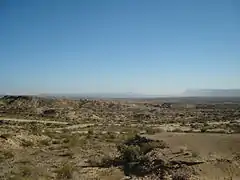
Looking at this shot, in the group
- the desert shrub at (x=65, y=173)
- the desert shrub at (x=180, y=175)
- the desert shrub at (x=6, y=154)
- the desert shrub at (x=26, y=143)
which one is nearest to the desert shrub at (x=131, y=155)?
the desert shrub at (x=180, y=175)

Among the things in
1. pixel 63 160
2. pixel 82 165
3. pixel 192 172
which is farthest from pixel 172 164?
pixel 63 160

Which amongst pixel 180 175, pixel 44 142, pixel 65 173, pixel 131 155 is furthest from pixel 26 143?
pixel 180 175

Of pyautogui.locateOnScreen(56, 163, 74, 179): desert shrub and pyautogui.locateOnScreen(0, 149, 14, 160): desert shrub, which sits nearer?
pyautogui.locateOnScreen(56, 163, 74, 179): desert shrub

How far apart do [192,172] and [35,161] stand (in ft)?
36.4

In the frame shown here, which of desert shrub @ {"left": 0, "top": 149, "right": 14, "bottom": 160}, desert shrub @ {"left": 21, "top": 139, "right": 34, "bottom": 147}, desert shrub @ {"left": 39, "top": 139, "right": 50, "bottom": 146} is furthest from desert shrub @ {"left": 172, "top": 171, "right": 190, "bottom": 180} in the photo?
desert shrub @ {"left": 39, "top": 139, "right": 50, "bottom": 146}

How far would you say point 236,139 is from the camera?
91.8 feet

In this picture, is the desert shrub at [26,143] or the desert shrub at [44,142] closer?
the desert shrub at [26,143]

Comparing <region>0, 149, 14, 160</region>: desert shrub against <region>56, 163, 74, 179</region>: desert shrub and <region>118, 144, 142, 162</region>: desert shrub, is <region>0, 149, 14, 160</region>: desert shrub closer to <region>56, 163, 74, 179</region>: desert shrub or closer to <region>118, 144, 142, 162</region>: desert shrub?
<region>56, 163, 74, 179</region>: desert shrub

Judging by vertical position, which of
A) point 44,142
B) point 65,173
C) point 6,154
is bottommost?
point 44,142

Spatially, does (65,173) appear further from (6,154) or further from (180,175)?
(6,154)

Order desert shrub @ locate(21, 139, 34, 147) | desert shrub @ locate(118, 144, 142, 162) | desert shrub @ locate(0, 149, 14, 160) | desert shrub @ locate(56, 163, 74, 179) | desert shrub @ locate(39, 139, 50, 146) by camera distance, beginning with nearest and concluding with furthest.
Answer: desert shrub @ locate(56, 163, 74, 179) → desert shrub @ locate(118, 144, 142, 162) → desert shrub @ locate(0, 149, 14, 160) → desert shrub @ locate(21, 139, 34, 147) → desert shrub @ locate(39, 139, 50, 146)

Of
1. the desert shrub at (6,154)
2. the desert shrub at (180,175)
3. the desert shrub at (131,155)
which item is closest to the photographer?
the desert shrub at (180,175)

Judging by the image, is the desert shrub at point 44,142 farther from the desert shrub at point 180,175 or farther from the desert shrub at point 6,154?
the desert shrub at point 180,175

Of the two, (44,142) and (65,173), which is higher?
(65,173)
